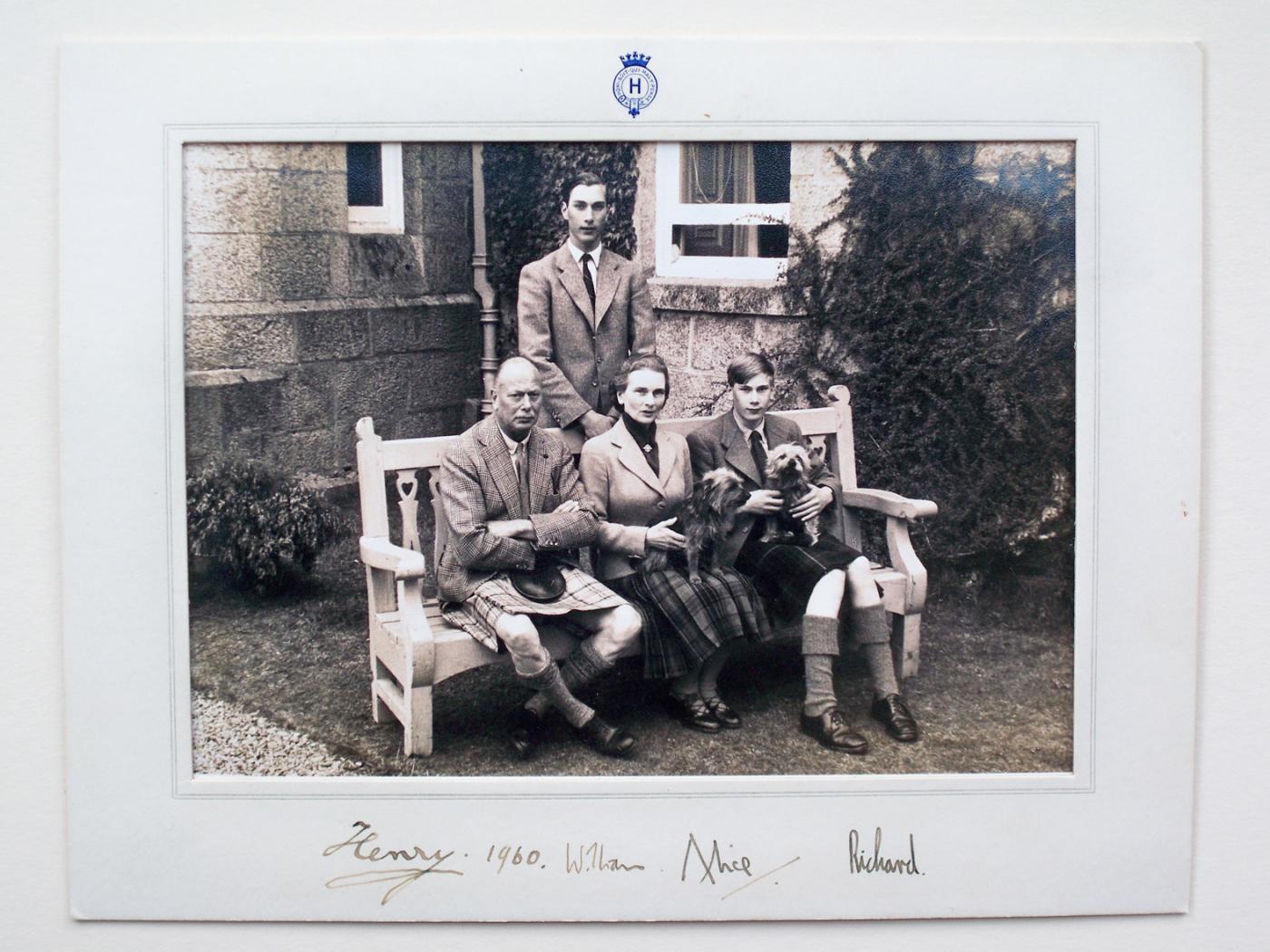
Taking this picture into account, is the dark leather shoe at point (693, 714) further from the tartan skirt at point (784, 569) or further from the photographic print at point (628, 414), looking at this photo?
the tartan skirt at point (784, 569)

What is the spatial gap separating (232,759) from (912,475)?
5.56 feet

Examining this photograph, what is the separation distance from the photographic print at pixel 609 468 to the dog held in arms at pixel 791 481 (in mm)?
78

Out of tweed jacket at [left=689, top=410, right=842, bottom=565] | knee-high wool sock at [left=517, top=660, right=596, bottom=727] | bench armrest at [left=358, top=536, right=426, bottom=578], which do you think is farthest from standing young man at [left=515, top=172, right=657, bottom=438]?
knee-high wool sock at [left=517, top=660, right=596, bottom=727]

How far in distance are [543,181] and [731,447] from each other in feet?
2.44

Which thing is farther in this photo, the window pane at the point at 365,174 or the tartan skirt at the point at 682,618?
the tartan skirt at the point at 682,618

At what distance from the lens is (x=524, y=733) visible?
2.56 m

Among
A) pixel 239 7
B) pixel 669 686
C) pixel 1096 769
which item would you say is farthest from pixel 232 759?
pixel 1096 769

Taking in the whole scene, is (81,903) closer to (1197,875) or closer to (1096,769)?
(1096,769)

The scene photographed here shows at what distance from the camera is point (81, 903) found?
8.27 ft

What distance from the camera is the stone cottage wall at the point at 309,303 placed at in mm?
2510

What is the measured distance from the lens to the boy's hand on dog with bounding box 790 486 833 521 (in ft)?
8.83

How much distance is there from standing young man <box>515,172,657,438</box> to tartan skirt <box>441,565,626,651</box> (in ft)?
1.16
